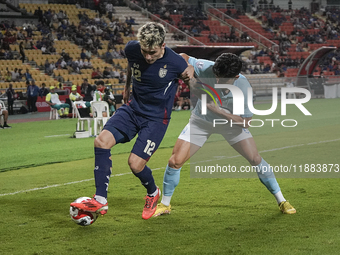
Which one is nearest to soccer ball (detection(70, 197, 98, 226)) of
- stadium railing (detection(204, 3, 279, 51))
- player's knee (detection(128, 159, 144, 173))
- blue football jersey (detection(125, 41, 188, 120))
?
player's knee (detection(128, 159, 144, 173))

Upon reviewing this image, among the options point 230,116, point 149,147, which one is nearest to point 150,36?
point 149,147

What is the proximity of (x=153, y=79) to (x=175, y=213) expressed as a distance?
170 cm

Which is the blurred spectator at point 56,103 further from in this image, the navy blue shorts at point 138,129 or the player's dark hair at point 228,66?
the player's dark hair at point 228,66

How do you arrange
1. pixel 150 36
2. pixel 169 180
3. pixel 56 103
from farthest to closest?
1. pixel 56 103
2. pixel 169 180
3. pixel 150 36

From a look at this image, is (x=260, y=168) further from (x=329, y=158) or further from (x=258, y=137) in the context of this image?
(x=258, y=137)

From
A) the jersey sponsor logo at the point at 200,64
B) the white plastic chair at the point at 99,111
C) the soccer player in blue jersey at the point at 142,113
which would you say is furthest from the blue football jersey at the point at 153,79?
the white plastic chair at the point at 99,111

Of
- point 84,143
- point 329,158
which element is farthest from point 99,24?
point 329,158

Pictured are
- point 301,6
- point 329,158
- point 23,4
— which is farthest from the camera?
point 301,6

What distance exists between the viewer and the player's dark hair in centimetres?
532

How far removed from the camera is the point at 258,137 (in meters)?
14.7

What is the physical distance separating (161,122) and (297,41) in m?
43.8

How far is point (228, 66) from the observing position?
5.32 meters

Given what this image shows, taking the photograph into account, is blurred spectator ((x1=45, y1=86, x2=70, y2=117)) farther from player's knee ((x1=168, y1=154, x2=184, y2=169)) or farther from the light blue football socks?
player's knee ((x1=168, y1=154, x2=184, y2=169))

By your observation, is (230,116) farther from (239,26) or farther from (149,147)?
(239,26)
